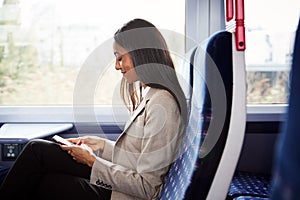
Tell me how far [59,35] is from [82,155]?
0.85 m

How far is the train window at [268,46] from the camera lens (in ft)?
7.30

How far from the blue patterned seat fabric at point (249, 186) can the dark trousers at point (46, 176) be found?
0.49 meters

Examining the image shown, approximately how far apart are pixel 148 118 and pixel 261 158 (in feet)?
3.02

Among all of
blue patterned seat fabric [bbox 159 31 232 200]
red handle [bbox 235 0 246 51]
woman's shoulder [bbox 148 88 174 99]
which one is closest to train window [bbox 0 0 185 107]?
woman's shoulder [bbox 148 88 174 99]

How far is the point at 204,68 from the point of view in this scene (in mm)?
1060

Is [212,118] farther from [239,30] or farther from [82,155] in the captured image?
[82,155]

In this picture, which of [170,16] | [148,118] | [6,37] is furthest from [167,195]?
[6,37]

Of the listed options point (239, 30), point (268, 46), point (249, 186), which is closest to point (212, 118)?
A: point (239, 30)

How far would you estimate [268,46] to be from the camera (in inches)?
89.1

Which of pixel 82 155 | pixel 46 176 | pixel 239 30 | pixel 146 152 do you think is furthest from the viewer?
pixel 46 176

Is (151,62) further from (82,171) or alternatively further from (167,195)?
(82,171)

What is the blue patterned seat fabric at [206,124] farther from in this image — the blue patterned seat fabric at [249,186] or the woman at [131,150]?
the blue patterned seat fabric at [249,186]

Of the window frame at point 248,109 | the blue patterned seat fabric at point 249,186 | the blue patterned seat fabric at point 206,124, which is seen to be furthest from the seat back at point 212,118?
the window frame at point 248,109

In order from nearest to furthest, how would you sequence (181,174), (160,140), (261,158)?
(181,174) → (160,140) → (261,158)
